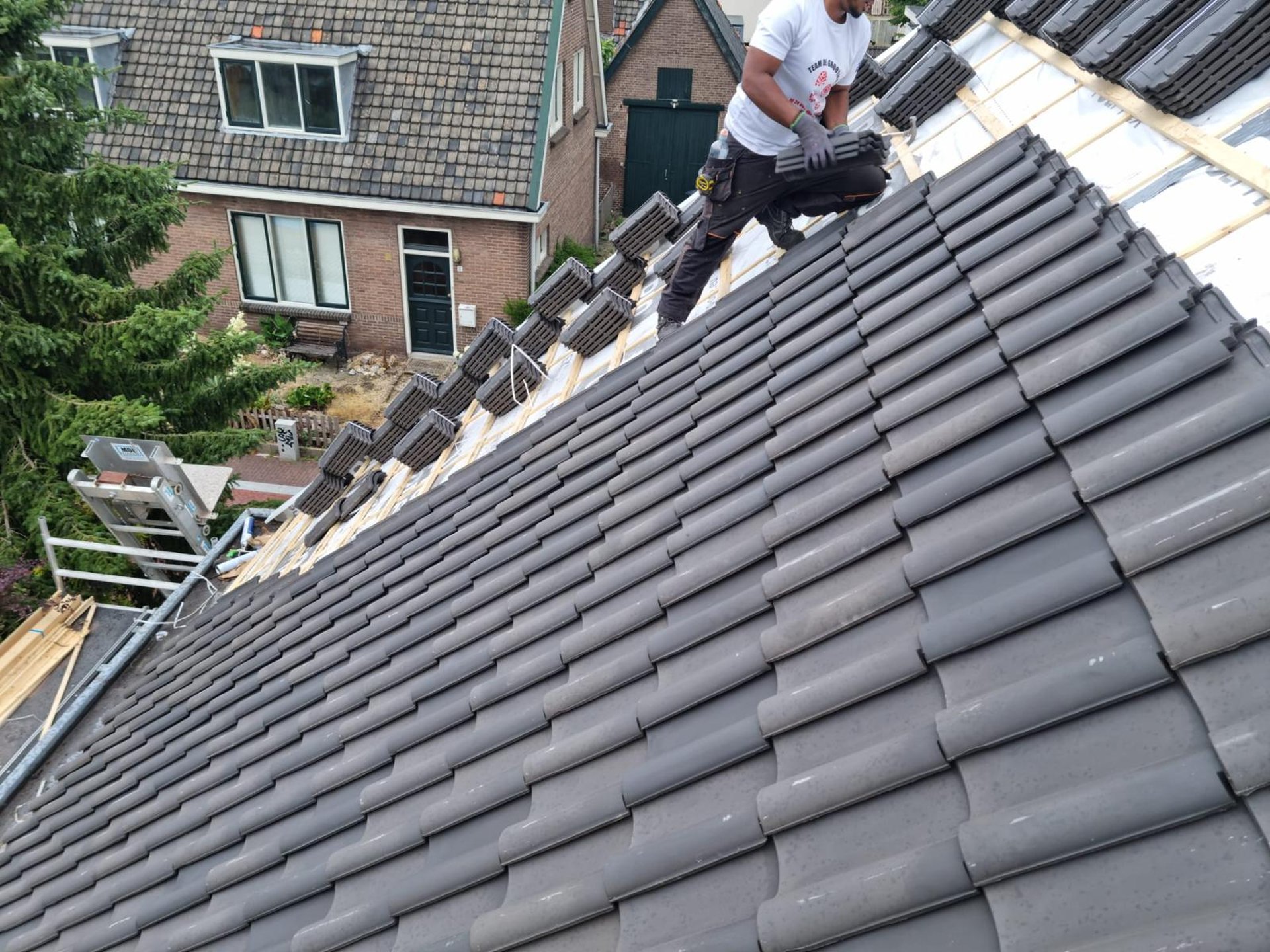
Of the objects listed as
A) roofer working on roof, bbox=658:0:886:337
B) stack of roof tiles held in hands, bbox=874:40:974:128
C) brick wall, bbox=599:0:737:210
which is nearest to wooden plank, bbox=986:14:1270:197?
stack of roof tiles held in hands, bbox=874:40:974:128

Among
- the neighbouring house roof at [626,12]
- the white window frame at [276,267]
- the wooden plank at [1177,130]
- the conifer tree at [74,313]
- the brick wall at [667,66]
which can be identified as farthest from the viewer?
the neighbouring house roof at [626,12]

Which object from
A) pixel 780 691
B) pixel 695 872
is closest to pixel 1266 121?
pixel 780 691

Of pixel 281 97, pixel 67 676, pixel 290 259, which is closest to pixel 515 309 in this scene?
pixel 290 259

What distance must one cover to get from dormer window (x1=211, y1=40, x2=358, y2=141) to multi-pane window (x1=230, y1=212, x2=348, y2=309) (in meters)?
1.79

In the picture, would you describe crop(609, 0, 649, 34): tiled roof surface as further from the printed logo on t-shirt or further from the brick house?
the printed logo on t-shirt

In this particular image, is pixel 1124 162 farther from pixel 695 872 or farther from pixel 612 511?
pixel 695 872

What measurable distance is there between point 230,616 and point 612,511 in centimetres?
464

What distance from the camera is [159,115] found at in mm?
19031

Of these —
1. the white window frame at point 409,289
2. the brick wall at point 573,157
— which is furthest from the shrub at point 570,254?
the white window frame at point 409,289

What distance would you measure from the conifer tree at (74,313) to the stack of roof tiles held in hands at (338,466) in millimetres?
1976

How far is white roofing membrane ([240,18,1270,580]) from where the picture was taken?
337 cm

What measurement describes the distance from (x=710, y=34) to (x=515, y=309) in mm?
12029

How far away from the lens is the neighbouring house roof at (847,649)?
2096 millimetres

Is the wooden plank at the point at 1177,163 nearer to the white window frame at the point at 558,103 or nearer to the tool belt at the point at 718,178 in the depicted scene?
the tool belt at the point at 718,178
